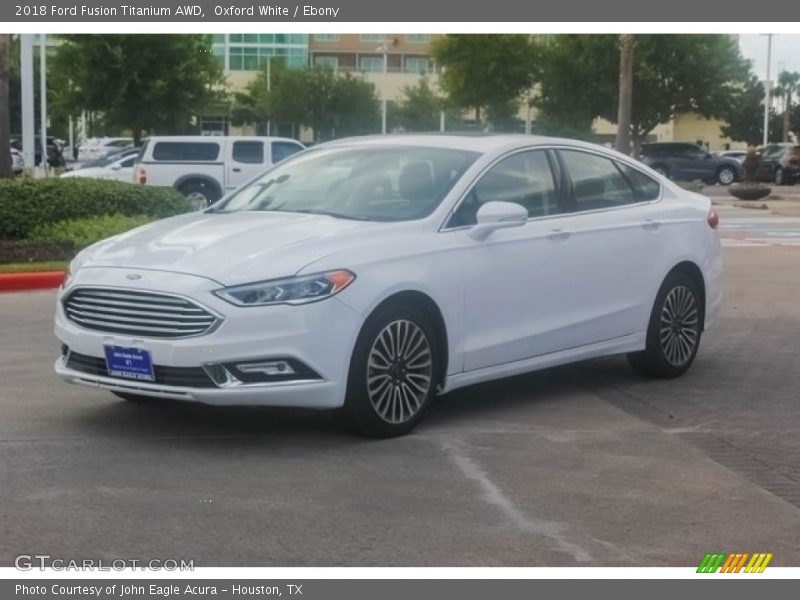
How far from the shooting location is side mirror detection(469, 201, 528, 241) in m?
7.98

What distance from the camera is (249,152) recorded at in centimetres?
2859

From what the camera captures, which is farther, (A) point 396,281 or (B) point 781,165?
(B) point 781,165

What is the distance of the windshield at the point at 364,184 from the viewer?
26.7ft

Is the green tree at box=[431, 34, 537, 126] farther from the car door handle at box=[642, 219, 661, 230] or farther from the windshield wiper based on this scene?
the windshield wiper

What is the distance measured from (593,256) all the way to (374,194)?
1.54m

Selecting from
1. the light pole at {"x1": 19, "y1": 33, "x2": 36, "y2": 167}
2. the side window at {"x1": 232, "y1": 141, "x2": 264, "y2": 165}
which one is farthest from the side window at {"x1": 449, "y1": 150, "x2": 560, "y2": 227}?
the side window at {"x1": 232, "y1": 141, "x2": 264, "y2": 165}

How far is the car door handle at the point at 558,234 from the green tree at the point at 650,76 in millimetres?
43947

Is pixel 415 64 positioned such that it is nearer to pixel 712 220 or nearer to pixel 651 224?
pixel 712 220

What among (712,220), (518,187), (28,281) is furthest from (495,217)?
(28,281)

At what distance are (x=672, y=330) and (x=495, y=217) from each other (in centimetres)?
216

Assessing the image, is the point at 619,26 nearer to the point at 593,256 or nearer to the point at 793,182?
the point at 593,256

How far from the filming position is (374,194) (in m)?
8.24

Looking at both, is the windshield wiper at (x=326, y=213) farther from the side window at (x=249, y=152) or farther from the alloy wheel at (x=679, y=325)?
the side window at (x=249, y=152)

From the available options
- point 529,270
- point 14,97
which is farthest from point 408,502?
point 14,97
